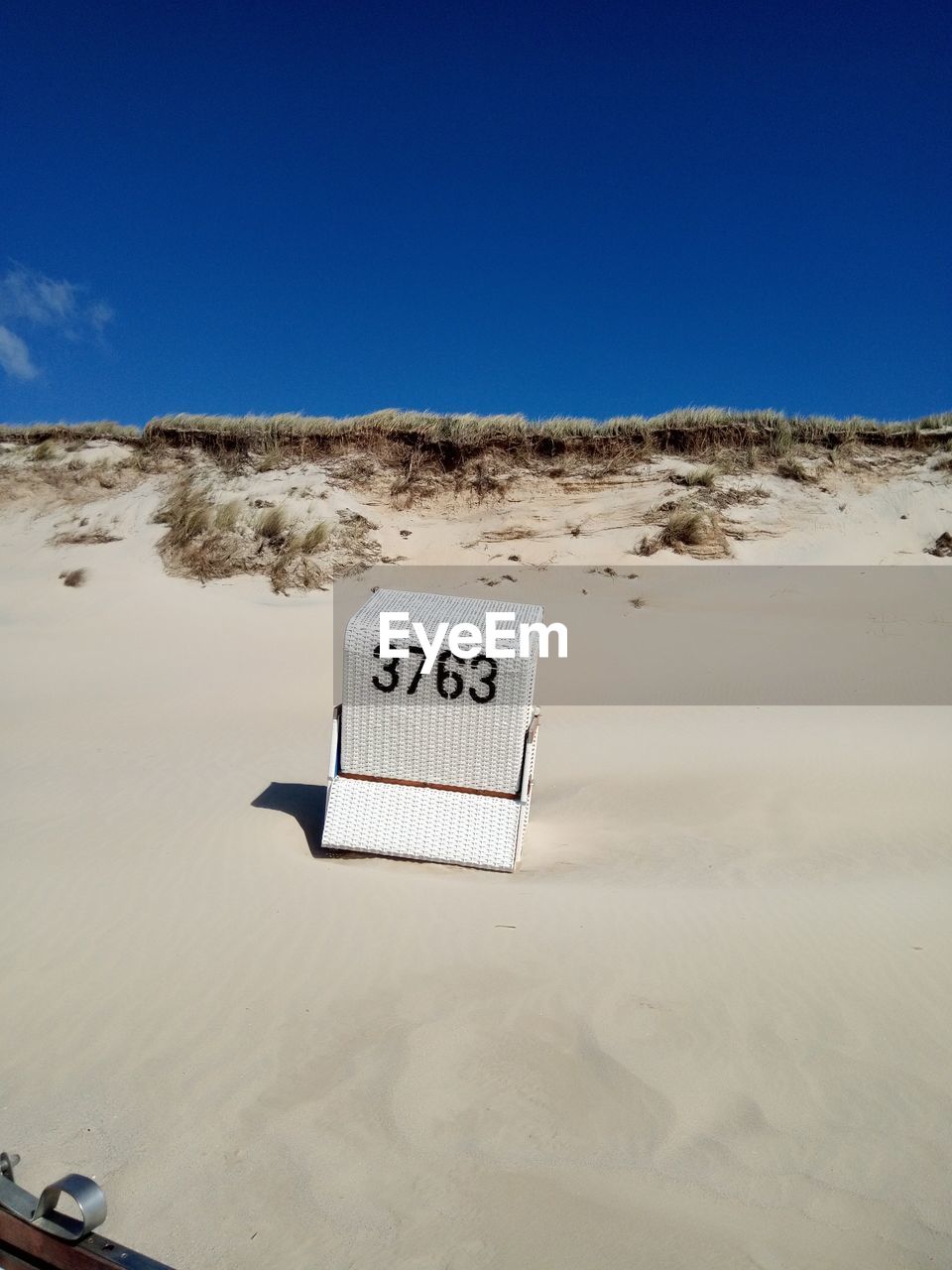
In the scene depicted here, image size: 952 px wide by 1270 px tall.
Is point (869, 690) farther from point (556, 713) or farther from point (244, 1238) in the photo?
point (244, 1238)

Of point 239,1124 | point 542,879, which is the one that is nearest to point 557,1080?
point 239,1124

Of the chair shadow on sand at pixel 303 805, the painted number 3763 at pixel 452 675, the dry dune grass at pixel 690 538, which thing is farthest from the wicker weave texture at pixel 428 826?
the dry dune grass at pixel 690 538

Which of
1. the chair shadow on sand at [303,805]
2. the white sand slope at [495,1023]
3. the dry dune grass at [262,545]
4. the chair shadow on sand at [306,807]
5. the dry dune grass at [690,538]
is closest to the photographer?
the white sand slope at [495,1023]

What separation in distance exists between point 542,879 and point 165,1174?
3325 mm

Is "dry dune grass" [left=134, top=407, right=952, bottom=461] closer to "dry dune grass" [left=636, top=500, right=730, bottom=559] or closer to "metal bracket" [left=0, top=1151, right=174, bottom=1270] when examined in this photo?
"dry dune grass" [left=636, top=500, right=730, bottom=559]

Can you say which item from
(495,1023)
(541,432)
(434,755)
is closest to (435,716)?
(434,755)

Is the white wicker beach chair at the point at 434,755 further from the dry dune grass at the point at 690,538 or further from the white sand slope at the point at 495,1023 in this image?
the dry dune grass at the point at 690,538

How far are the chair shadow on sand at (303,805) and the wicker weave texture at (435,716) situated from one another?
732mm

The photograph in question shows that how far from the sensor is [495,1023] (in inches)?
143

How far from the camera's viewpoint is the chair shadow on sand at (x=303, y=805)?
6.23 m

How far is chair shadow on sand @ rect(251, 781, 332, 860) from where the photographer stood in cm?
623

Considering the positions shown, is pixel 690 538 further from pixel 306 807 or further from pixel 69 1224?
pixel 69 1224
